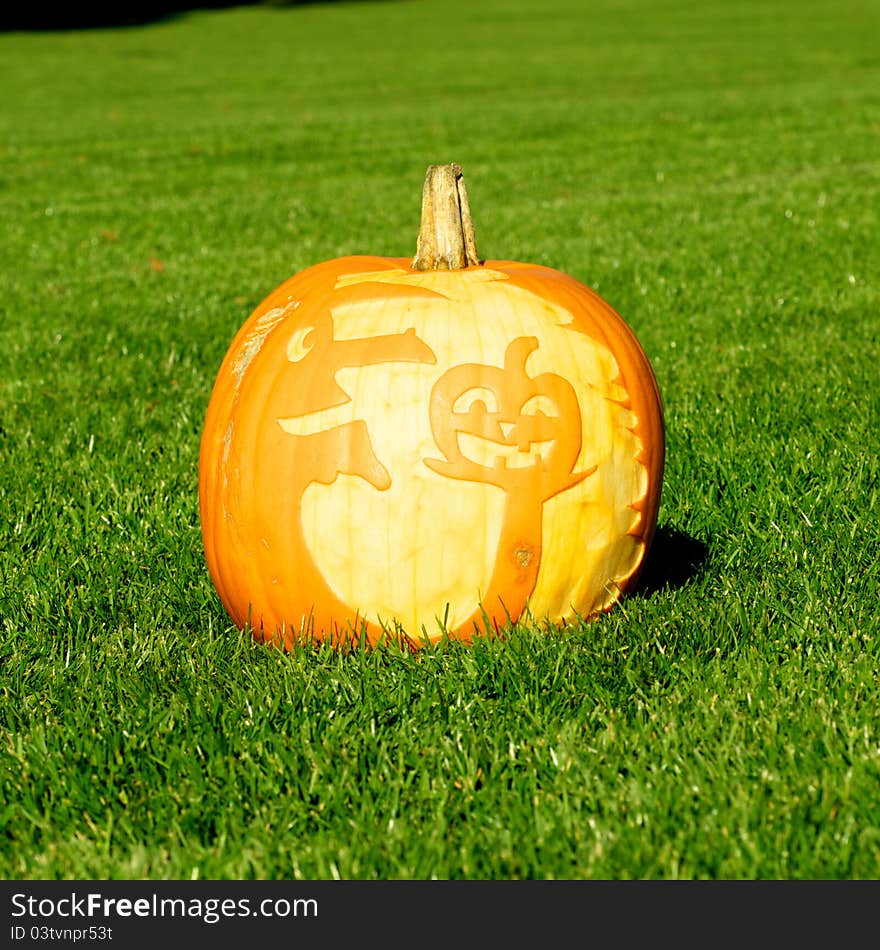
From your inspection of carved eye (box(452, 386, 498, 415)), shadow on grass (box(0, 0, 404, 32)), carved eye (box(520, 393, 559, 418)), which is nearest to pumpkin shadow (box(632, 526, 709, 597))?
carved eye (box(520, 393, 559, 418))

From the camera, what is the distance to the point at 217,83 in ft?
85.4

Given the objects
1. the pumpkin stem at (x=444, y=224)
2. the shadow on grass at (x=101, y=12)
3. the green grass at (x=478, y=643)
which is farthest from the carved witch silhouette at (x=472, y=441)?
the shadow on grass at (x=101, y=12)

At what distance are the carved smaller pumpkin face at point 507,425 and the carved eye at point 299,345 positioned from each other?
1.29 ft

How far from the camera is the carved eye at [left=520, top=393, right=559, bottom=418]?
302 cm

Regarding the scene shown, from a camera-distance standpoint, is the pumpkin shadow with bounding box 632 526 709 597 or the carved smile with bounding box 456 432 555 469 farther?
the pumpkin shadow with bounding box 632 526 709 597

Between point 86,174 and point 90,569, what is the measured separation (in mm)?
11137

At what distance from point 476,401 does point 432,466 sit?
0.20m

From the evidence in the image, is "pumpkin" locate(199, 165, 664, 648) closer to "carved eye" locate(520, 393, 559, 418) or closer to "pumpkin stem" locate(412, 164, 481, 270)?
"carved eye" locate(520, 393, 559, 418)

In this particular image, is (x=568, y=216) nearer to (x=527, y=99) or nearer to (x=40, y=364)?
(x=40, y=364)

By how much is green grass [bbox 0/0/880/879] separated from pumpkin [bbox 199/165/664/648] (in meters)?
0.14

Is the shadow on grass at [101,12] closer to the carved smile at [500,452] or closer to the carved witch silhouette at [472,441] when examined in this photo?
the carved witch silhouette at [472,441]

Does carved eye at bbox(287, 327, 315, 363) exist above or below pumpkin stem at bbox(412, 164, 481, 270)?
below

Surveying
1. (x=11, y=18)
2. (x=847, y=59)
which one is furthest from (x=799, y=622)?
(x=11, y=18)

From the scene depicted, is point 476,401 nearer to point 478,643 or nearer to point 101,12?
point 478,643
